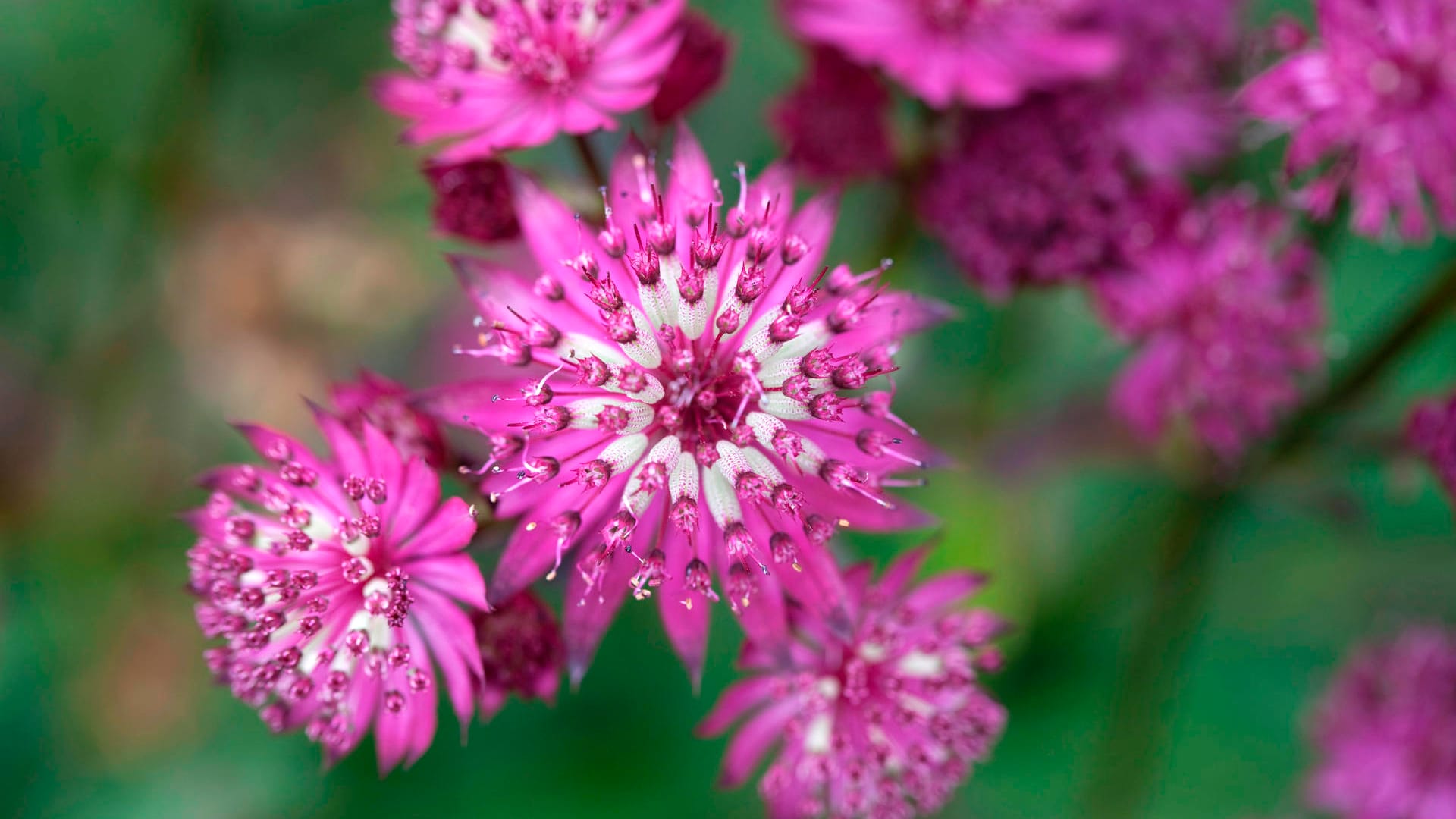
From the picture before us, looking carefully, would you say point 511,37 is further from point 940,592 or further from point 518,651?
point 940,592

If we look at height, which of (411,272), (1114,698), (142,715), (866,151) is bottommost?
(142,715)

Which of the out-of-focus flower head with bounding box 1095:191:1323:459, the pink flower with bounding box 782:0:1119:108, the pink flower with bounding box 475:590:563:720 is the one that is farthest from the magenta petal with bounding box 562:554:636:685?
the out-of-focus flower head with bounding box 1095:191:1323:459

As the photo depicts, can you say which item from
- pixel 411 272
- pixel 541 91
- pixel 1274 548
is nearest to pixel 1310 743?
pixel 1274 548

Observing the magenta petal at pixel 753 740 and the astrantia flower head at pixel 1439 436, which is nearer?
the magenta petal at pixel 753 740

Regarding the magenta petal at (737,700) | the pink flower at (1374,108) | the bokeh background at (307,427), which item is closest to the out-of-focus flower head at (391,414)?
the magenta petal at (737,700)

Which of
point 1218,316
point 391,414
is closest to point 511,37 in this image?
point 391,414

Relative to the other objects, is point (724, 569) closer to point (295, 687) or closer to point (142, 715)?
point (295, 687)

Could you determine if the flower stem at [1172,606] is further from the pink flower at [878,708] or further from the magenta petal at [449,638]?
the magenta petal at [449,638]
